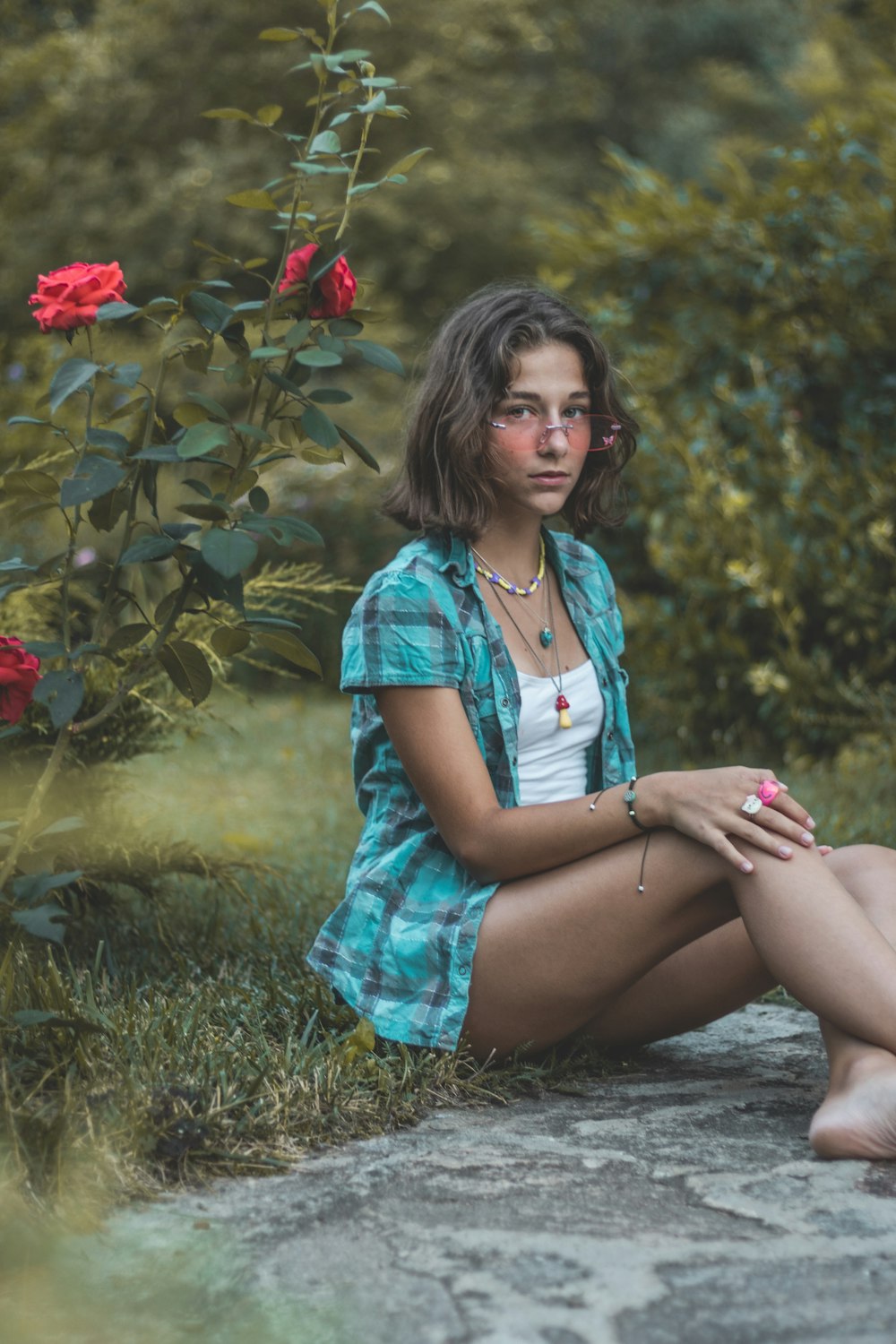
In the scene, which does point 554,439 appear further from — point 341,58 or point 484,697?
point 341,58

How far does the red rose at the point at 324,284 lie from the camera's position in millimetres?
2188

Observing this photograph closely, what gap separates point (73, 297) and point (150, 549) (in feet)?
1.33

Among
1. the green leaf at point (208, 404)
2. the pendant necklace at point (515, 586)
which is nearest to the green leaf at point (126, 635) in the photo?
the green leaf at point (208, 404)

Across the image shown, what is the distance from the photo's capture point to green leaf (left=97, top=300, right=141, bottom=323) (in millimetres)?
2117

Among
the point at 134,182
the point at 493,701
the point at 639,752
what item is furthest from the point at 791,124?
the point at 493,701

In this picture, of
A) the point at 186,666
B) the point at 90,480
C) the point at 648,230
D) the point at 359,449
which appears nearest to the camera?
the point at 90,480

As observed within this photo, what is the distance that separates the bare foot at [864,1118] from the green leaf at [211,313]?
1428 millimetres

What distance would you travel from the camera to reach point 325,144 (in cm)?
208

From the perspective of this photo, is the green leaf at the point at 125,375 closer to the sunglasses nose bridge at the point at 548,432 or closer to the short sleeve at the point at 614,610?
the sunglasses nose bridge at the point at 548,432

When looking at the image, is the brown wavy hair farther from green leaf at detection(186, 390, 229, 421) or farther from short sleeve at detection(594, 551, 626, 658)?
green leaf at detection(186, 390, 229, 421)

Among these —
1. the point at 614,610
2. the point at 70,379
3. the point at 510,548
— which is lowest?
the point at 614,610

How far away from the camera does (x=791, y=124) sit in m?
17.1

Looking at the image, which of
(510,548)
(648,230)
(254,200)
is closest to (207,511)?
(254,200)

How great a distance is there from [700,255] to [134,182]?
700cm
